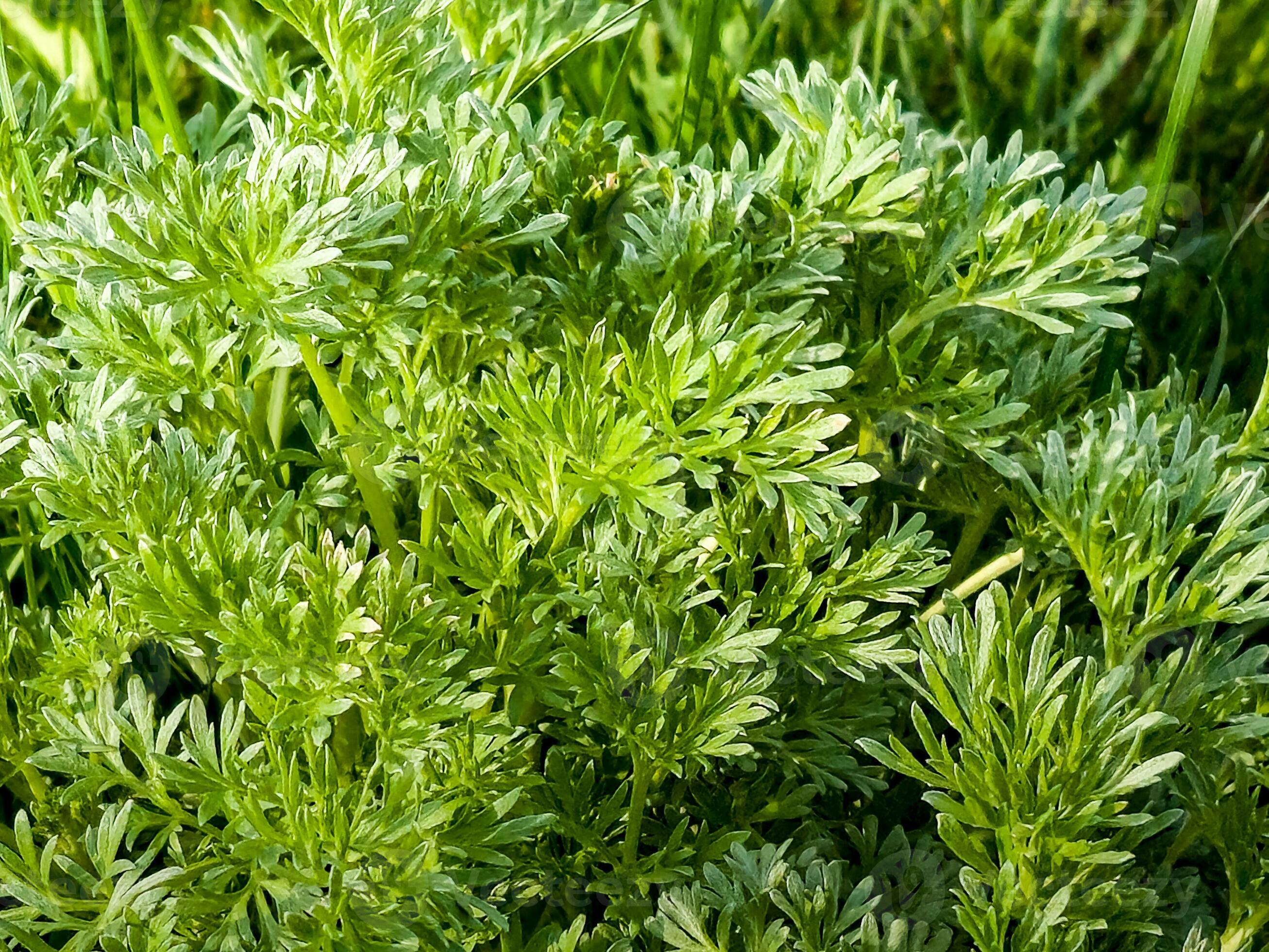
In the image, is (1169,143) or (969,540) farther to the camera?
(1169,143)

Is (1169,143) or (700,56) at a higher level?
(700,56)

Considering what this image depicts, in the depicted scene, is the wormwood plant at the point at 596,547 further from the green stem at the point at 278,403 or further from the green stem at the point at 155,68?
the green stem at the point at 155,68

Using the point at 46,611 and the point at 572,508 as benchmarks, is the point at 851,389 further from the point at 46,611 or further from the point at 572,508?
the point at 46,611

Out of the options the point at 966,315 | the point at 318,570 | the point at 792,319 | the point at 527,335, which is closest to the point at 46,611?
the point at 318,570

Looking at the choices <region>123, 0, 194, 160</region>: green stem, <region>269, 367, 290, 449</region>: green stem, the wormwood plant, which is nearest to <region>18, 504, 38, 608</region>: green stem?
the wormwood plant

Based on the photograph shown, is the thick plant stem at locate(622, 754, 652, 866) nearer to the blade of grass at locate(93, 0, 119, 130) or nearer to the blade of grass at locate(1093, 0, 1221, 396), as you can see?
the blade of grass at locate(1093, 0, 1221, 396)

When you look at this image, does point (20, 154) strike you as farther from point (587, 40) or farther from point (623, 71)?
point (623, 71)

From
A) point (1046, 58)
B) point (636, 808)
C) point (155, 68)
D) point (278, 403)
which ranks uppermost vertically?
point (155, 68)

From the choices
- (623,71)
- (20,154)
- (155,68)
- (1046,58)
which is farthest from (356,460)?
(1046,58)
